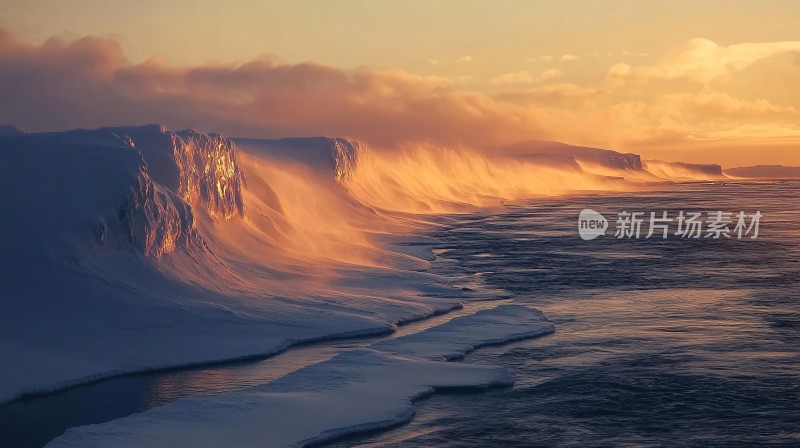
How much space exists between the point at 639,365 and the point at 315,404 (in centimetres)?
842

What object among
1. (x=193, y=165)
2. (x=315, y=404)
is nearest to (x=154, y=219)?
(x=193, y=165)

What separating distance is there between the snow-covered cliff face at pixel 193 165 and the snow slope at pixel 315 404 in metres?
16.5

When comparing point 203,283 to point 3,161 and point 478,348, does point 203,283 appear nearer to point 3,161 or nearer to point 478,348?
point 3,161

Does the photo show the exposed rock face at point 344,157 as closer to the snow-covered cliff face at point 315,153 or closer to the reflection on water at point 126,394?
the snow-covered cliff face at point 315,153

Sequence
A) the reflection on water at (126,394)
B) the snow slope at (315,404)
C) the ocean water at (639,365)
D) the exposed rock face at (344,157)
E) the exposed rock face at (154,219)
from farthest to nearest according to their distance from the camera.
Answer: the exposed rock face at (344,157)
the exposed rock face at (154,219)
the reflection on water at (126,394)
the ocean water at (639,365)
the snow slope at (315,404)

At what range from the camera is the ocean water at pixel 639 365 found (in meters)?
16.7

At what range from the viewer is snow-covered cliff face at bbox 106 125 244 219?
37.1 m

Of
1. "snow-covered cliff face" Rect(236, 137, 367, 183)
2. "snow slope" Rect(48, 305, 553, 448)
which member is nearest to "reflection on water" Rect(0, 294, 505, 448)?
"snow slope" Rect(48, 305, 553, 448)

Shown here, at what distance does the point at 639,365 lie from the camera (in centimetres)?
2194

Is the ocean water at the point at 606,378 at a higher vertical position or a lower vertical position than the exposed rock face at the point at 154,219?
lower

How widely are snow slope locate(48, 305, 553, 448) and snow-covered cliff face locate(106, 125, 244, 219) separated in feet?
54.1

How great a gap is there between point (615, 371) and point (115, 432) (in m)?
11.6

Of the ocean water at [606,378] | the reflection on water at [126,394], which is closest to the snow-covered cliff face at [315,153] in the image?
the ocean water at [606,378]

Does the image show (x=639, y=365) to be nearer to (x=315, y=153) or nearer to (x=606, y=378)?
(x=606, y=378)
